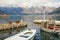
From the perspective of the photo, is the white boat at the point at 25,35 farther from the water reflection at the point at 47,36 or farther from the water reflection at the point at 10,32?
the water reflection at the point at 47,36

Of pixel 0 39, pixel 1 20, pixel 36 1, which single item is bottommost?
pixel 0 39

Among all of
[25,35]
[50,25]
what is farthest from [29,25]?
[50,25]

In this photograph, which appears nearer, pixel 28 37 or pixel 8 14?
pixel 28 37

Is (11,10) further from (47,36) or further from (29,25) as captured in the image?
(47,36)

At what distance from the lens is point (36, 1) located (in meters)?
7.00

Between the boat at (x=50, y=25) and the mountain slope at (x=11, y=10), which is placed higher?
the mountain slope at (x=11, y=10)

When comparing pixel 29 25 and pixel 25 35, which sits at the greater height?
pixel 29 25

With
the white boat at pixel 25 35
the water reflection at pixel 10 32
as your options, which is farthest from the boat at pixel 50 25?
the water reflection at pixel 10 32

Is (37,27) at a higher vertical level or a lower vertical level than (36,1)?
lower

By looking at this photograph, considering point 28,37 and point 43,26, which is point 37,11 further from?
point 28,37

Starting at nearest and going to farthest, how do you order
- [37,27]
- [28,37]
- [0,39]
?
[28,37] < [0,39] < [37,27]

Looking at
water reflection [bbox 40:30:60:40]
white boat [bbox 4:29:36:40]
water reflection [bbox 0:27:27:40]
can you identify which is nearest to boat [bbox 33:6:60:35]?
water reflection [bbox 40:30:60:40]

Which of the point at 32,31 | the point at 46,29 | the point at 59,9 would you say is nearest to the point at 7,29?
the point at 32,31

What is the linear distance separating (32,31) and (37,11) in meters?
0.74
